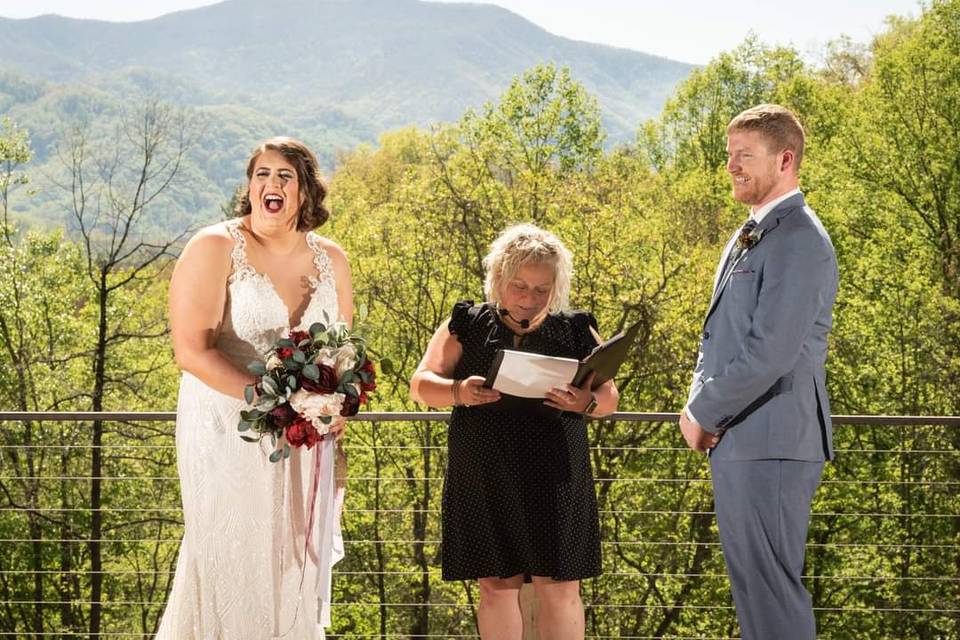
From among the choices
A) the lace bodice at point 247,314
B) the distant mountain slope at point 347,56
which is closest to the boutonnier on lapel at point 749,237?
the lace bodice at point 247,314

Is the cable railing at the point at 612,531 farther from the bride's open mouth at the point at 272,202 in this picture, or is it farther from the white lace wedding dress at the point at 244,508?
the bride's open mouth at the point at 272,202

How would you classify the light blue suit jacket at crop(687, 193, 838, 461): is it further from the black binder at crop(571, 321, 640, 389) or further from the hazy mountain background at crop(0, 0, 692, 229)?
the hazy mountain background at crop(0, 0, 692, 229)

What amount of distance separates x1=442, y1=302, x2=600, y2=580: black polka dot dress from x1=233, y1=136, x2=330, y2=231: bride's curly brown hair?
70cm

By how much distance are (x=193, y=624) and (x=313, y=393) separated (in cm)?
81

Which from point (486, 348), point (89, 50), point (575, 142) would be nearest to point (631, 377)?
point (575, 142)

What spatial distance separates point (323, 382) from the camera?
9.41 ft

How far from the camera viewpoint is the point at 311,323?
311 centimetres

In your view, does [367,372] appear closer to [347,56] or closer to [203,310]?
[203,310]

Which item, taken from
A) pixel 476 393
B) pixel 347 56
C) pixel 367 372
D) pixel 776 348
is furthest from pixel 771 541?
pixel 347 56

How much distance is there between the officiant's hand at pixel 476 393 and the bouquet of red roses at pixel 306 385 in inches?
10.0

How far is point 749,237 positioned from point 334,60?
168511mm

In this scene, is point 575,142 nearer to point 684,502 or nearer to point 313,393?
point 684,502

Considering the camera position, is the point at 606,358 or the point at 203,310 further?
the point at 203,310

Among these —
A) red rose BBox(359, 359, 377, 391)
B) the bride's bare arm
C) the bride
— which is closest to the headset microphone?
red rose BBox(359, 359, 377, 391)
